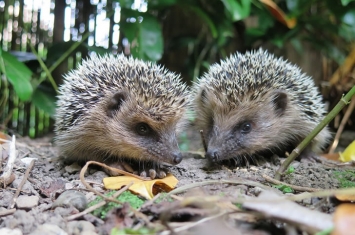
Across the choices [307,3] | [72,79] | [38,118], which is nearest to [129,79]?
[72,79]

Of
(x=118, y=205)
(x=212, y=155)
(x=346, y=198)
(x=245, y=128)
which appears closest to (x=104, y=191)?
(x=118, y=205)

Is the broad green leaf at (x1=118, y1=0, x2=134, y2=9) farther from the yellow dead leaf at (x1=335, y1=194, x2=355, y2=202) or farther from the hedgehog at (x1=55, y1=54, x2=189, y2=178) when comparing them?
the yellow dead leaf at (x1=335, y1=194, x2=355, y2=202)

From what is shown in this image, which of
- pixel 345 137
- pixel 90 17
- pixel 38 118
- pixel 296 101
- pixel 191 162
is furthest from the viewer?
pixel 38 118

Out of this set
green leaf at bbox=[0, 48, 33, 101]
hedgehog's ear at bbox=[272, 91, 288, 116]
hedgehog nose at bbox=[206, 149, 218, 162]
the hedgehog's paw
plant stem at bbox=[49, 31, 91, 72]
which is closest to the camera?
the hedgehog's paw

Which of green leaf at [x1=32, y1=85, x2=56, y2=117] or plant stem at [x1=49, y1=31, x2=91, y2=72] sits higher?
plant stem at [x1=49, y1=31, x2=91, y2=72]

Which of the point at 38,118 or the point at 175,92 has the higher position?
the point at 175,92

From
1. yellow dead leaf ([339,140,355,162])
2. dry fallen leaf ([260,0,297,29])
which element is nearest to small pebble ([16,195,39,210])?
yellow dead leaf ([339,140,355,162])

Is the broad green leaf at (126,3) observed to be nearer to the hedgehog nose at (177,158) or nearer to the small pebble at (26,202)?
the hedgehog nose at (177,158)

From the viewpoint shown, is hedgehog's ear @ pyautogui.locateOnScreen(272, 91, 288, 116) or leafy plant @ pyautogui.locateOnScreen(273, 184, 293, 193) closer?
leafy plant @ pyautogui.locateOnScreen(273, 184, 293, 193)

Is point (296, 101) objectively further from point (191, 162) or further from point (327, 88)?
point (327, 88)
